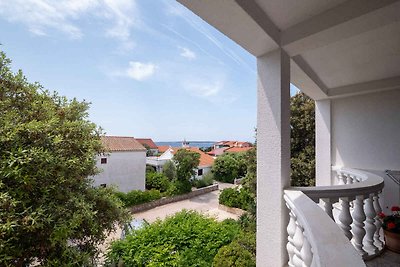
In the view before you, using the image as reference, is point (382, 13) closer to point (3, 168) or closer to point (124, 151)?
point (3, 168)

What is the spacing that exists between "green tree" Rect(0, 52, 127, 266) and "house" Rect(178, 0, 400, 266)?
95.7 inches

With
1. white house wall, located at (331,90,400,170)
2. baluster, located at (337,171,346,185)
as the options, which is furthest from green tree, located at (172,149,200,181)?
baluster, located at (337,171,346,185)

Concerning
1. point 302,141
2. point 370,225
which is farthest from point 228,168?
point 370,225

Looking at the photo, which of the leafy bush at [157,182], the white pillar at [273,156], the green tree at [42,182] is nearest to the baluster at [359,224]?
the white pillar at [273,156]

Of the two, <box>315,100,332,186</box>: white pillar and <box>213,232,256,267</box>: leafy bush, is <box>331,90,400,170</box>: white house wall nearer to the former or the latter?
<box>315,100,332,186</box>: white pillar

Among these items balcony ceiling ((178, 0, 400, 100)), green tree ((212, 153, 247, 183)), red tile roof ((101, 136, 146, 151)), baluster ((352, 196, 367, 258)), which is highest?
balcony ceiling ((178, 0, 400, 100))

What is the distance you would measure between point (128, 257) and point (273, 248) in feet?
13.7

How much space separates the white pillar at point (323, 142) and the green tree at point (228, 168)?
18713mm

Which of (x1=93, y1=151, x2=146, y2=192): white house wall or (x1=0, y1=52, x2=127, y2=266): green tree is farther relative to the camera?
(x1=93, y1=151, x2=146, y2=192): white house wall

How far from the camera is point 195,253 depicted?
16.4 ft

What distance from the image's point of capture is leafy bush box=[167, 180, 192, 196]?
53.8ft

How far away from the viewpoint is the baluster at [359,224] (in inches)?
75.0

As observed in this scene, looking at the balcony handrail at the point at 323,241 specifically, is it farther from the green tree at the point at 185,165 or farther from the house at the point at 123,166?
the green tree at the point at 185,165

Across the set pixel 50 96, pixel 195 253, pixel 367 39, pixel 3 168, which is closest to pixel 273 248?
pixel 367 39
